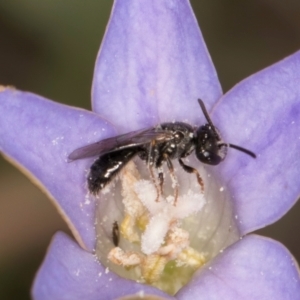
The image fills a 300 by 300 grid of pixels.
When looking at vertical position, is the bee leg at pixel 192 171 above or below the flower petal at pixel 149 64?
below

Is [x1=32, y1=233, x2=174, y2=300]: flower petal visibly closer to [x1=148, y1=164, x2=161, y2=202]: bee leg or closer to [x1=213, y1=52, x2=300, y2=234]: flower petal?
[x1=148, y1=164, x2=161, y2=202]: bee leg

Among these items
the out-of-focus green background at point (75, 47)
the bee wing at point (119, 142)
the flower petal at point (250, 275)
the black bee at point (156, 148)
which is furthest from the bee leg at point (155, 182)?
the out-of-focus green background at point (75, 47)

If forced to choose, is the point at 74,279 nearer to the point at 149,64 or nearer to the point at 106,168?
the point at 106,168

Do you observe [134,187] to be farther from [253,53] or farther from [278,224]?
[253,53]

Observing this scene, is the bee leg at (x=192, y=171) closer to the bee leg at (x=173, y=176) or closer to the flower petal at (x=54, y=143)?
the bee leg at (x=173, y=176)

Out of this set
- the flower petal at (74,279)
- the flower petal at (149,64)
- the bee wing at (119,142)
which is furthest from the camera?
the flower petal at (149,64)

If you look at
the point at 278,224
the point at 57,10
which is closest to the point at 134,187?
the point at 278,224

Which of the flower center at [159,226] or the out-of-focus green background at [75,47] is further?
the out-of-focus green background at [75,47]
